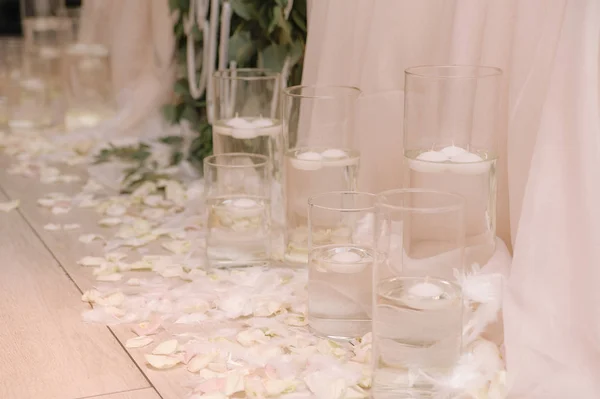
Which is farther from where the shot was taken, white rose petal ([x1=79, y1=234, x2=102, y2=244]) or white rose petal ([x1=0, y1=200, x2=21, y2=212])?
white rose petal ([x1=0, y1=200, x2=21, y2=212])

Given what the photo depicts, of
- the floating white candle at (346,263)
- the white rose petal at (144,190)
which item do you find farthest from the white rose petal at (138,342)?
the white rose petal at (144,190)

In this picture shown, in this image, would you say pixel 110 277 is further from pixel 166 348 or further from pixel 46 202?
pixel 46 202

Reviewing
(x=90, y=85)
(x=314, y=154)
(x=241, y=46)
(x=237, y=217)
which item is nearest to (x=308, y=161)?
(x=314, y=154)

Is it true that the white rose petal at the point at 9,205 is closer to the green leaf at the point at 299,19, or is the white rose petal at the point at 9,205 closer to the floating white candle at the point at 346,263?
the green leaf at the point at 299,19

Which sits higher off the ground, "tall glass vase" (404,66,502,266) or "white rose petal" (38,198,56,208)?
"tall glass vase" (404,66,502,266)

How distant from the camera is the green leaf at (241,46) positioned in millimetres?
1875

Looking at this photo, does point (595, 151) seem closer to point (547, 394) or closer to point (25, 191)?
point (547, 394)

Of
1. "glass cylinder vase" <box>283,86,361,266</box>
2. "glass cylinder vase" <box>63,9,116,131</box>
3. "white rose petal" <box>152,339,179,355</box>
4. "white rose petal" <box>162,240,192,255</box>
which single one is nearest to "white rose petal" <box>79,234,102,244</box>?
"white rose petal" <box>162,240,192,255</box>

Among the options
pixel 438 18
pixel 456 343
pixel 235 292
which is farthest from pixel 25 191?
pixel 456 343

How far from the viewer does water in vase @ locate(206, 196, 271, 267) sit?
1371mm

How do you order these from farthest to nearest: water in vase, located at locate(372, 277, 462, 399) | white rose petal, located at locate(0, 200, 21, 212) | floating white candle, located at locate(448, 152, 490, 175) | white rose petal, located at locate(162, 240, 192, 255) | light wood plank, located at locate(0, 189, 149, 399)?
white rose petal, located at locate(0, 200, 21, 212), white rose petal, located at locate(162, 240, 192, 255), floating white candle, located at locate(448, 152, 490, 175), light wood plank, located at locate(0, 189, 149, 399), water in vase, located at locate(372, 277, 462, 399)

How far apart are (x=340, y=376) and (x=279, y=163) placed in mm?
545

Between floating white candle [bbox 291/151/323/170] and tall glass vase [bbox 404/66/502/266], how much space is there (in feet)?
0.43

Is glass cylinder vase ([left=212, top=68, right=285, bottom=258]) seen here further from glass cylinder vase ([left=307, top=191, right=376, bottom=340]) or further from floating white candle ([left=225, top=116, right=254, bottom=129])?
glass cylinder vase ([left=307, top=191, right=376, bottom=340])
